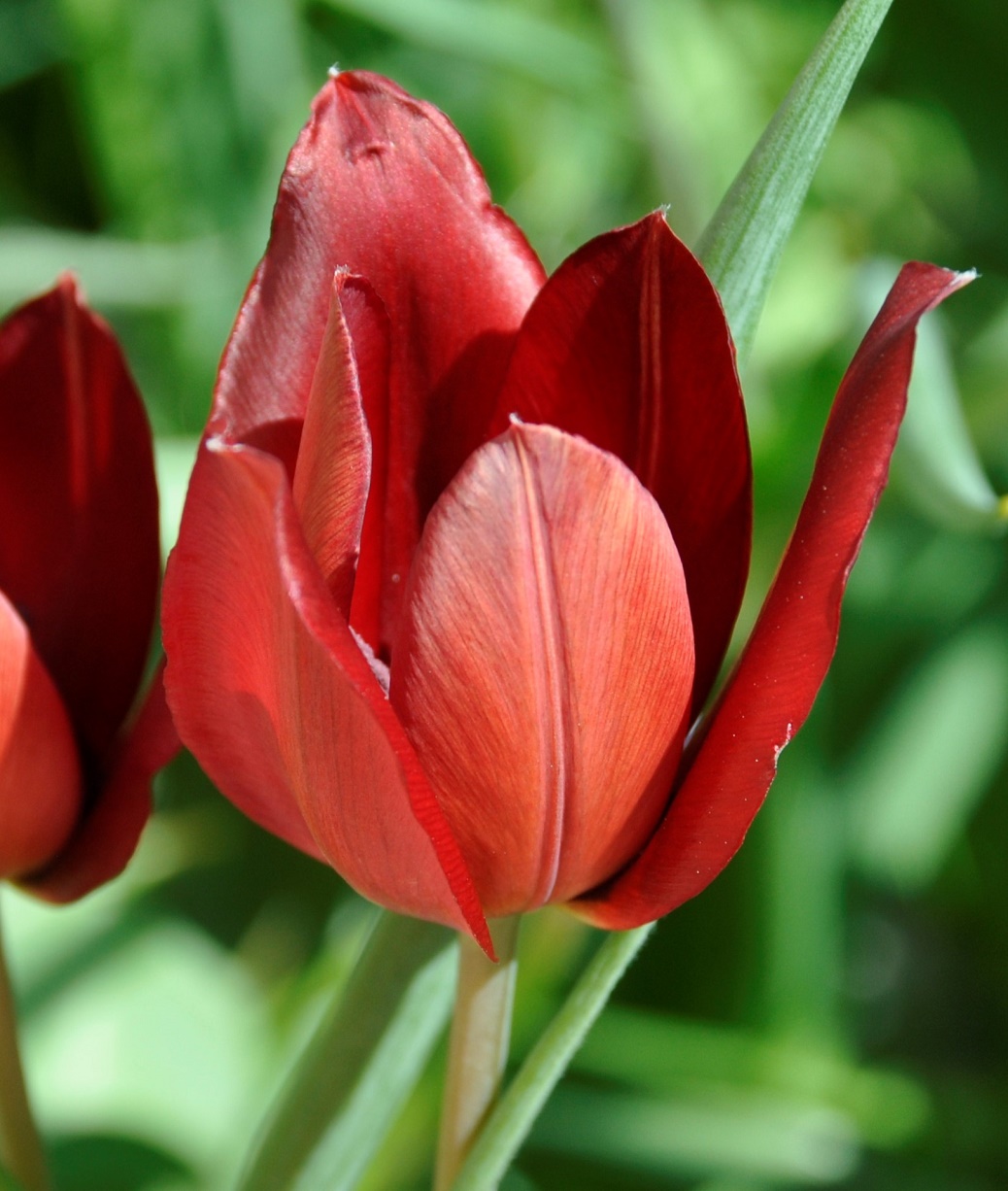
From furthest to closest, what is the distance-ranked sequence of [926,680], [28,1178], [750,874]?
→ [926,680], [750,874], [28,1178]

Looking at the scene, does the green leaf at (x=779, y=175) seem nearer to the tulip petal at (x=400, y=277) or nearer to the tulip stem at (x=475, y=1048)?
the tulip petal at (x=400, y=277)

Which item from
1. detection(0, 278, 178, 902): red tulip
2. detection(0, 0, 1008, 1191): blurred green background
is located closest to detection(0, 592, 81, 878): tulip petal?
detection(0, 278, 178, 902): red tulip

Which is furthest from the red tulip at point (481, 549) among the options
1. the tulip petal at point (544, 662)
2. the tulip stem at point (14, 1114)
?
the tulip stem at point (14, 1114)

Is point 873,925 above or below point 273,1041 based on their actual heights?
below

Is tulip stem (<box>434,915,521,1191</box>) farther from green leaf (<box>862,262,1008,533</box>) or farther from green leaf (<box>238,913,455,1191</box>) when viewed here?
green leaf (<box>862,262,1008,533</box>)

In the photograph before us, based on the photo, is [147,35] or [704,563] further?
[147,35]

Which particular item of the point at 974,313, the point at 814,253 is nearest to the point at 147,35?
the point at 814,253

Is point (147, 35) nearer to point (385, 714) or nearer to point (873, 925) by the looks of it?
point (873, 925)

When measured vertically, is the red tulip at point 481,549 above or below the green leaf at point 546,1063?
above
